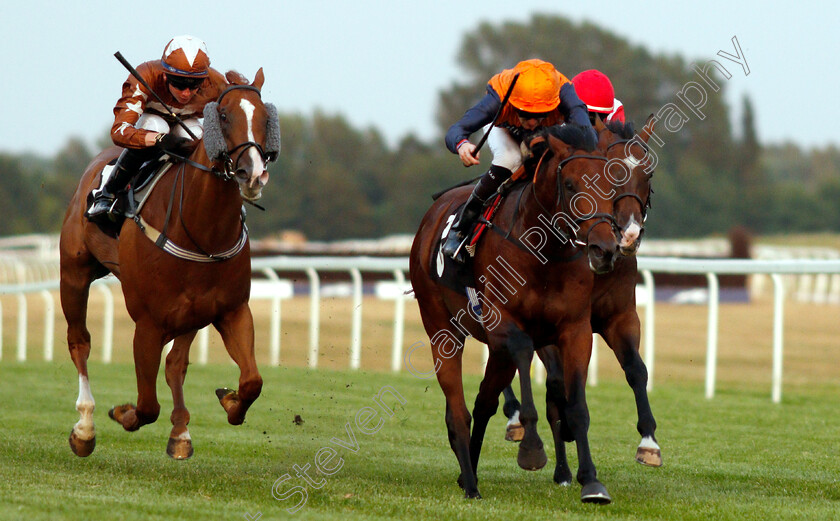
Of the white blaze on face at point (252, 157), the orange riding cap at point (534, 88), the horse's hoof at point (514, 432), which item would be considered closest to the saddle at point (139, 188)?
the white blaze on face at point (252, 157)

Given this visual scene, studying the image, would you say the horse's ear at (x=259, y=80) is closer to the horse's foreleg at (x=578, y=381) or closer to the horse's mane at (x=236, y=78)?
the horse's mane at (x=236, y=78)

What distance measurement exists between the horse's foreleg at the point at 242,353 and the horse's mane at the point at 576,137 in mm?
1847

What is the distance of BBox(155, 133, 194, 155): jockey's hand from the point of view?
585 cm

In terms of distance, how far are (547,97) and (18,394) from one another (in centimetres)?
567

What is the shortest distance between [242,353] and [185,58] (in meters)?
1.59

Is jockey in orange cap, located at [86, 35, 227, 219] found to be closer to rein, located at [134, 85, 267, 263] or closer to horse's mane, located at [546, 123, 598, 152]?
rein, located at [134, 85, 267, 263]

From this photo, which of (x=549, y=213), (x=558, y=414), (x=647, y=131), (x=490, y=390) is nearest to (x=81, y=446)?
(x=490, y=390)

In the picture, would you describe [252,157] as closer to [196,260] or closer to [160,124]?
[196,260]

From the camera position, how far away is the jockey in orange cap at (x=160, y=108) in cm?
589

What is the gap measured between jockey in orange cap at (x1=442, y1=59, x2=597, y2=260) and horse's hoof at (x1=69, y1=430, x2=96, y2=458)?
86.1 inches

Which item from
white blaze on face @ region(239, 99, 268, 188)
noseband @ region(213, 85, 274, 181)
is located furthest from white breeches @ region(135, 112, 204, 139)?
white blaze on face @ region(239, 99, 268, 188)

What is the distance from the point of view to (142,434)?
24.2 ft

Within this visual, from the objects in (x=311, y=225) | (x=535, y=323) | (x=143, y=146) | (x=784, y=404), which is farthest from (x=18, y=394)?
A: (x=311, y=225)

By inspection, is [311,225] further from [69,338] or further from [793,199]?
[69,338]
